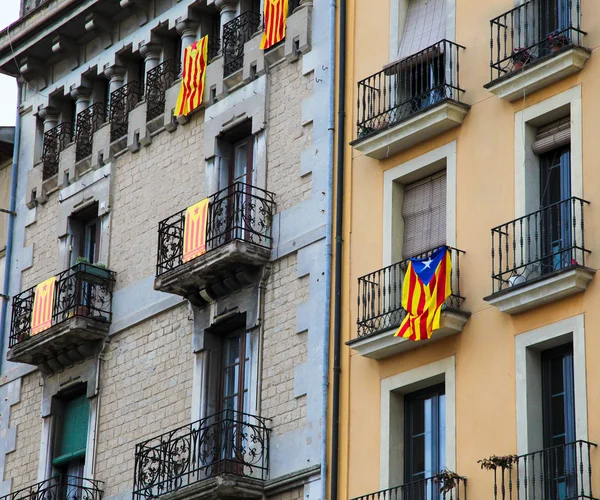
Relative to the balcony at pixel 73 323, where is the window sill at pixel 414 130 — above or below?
above

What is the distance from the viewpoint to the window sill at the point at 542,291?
2112 cm

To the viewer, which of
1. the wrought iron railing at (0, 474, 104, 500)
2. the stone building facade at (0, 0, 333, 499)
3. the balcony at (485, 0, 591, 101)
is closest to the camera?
the balcony at (485, 0, 591, 101)

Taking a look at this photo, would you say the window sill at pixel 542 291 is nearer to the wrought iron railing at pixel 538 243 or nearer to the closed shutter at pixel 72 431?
the wrought iron railing at pixel 538 243

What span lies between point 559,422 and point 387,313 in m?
3.18

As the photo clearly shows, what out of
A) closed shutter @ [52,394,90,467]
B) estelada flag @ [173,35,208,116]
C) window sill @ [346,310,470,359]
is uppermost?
estelada flag @ [173,35,208,116]

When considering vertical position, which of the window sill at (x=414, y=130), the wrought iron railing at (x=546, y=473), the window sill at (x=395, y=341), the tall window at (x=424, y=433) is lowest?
the wrought iron railing at (x=546, y=473)

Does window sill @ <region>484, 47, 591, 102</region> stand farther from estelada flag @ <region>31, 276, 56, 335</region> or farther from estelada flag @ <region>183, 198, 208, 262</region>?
estelada flag @ <region>31, 276, 56, 335</region>

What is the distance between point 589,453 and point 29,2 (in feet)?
59.0

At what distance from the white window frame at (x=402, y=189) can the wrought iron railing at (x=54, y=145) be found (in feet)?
30.3

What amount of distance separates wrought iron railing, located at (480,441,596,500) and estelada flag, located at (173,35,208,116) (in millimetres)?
9992

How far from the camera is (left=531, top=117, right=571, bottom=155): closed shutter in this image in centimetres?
2250

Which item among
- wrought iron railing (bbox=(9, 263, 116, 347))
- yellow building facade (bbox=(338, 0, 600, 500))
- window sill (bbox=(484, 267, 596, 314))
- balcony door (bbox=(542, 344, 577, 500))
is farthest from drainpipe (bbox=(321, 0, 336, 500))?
wrought iron railing (bbox=(9, 263, 116, 347))

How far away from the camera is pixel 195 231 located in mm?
27000

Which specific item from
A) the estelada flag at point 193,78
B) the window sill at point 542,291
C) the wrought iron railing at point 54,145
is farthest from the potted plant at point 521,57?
the wrought iron railing at point 54,145
